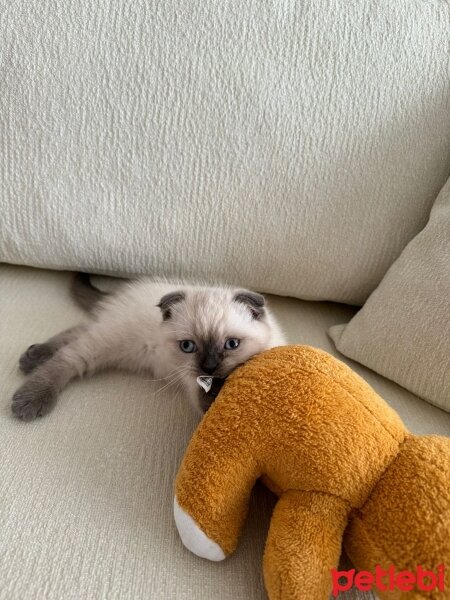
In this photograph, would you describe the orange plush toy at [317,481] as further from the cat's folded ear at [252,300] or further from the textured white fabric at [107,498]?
the cat's folded ear at [252,300]

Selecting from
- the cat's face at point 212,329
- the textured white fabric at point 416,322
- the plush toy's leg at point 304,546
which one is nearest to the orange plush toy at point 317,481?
the plush toy's leg at point 304,546

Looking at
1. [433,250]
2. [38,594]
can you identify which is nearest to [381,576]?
[38,594]

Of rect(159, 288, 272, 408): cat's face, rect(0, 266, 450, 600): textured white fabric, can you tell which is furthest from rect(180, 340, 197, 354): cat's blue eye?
rect(0, 266, 450, 600): textured white fabric

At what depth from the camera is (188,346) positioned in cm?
104

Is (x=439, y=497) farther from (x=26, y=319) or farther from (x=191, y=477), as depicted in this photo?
(x=26, y=319)

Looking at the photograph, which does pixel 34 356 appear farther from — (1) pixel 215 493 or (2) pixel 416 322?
(2) pixel 416 322

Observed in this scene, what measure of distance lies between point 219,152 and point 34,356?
0.66 metres

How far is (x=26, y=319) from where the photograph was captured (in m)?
1.23

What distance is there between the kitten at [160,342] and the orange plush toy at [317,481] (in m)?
0.21

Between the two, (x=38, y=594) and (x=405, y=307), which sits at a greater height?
(x=405, y=307)

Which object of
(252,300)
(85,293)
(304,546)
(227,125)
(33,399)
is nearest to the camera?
(304,546)

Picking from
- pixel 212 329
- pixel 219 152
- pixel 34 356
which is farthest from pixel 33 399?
pixel 219 152

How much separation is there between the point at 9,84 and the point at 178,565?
1.10 m

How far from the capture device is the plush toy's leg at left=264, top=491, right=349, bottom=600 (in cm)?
61
